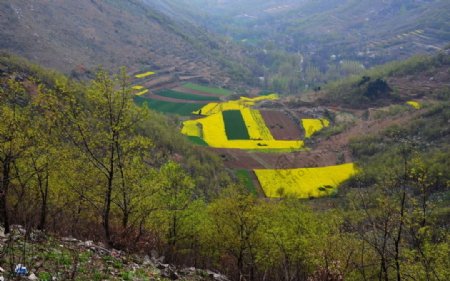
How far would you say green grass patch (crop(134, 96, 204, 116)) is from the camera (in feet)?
500

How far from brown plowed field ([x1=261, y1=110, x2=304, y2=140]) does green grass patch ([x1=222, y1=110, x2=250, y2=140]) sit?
8781 mm

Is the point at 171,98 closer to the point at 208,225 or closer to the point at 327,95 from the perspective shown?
the point at 327,95

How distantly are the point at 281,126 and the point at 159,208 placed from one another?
105776mm

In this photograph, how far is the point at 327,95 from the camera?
159 meters

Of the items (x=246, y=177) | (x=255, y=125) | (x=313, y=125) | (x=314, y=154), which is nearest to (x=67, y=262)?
(x=246, y=177)

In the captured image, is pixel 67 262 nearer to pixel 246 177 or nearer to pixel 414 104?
pixel 246 177

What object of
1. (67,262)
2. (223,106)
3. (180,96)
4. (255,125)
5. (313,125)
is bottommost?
(67,262)

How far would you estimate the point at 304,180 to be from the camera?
291ft

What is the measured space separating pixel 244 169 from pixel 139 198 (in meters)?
70.2

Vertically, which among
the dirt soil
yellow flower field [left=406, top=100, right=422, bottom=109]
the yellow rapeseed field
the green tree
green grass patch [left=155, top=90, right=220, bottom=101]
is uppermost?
green grass patch [left=155, top=90, right=220, bottom=101]

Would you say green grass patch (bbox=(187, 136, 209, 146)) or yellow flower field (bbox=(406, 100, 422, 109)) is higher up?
yellow flower field (bbox=(406, 100, 422, 109))

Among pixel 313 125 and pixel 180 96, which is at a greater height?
pixel 180 96

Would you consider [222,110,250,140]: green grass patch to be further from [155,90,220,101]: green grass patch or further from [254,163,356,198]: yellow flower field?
[155,90,220,101]: green grass patch

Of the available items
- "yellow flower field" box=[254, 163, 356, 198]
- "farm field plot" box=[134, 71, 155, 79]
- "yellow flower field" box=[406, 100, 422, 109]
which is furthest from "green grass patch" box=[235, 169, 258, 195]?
"farm field plot" box=[134, 71, 155, 79]
